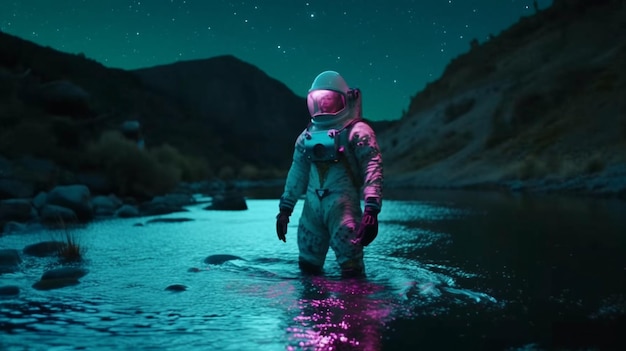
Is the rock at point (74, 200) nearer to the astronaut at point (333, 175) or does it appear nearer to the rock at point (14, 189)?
the rock at point (14, 189)

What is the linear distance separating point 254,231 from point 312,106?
18.7 feet

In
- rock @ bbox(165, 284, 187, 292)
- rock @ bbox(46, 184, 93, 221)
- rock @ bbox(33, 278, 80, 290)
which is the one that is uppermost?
rock @ bbox(46, 184, 93, 221)

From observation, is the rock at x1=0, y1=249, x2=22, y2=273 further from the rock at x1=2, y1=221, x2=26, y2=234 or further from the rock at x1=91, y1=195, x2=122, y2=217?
the rock at x1=91, y1=195, x2=122, y2=217

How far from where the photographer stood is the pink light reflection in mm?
3584

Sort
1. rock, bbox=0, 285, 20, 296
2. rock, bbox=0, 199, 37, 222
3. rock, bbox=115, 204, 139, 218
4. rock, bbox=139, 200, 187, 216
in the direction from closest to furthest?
rock, bbox=0, 285, 20, 296, rock, bbox=0, 199, 37, 222, rock, bbox=115, 204, 139, 218, rock, bbox=139, 200, 187, 216

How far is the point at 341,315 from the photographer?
4.32 metres

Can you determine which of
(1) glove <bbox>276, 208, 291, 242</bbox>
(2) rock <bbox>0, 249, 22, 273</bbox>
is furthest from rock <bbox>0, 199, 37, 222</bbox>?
(1) glove <bbox>276, 208, 291, 242</bbox>

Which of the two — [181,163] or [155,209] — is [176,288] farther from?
[181,163]

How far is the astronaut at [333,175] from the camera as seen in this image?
6004mm

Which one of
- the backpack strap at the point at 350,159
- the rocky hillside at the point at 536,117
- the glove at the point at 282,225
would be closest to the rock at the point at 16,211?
the glove at the point at 282,225

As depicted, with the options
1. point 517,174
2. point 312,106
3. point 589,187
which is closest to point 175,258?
point 312,106

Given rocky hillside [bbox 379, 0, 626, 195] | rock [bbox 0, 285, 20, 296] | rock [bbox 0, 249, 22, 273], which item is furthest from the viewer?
rocky hillside [bbox 379, 0, 626, 195]

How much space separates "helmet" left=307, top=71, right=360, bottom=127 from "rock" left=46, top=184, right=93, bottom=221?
9731 mm

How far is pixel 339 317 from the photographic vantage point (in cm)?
426
